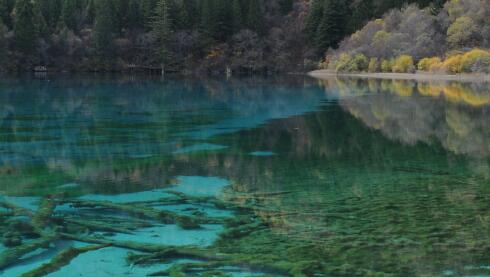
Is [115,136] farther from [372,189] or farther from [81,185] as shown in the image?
[372,189]

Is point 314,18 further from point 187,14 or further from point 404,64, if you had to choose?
point 404,64

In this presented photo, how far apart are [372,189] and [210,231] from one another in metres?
3.91

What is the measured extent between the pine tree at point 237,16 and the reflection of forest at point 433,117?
48.1 meters

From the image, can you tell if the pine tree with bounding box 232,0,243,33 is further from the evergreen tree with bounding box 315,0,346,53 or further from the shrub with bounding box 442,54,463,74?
the shrub with bounding box 442,54,463,74

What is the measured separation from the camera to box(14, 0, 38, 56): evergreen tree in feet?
230

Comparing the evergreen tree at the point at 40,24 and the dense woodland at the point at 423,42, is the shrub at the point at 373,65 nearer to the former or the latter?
the dense woodland at the point at 423,42

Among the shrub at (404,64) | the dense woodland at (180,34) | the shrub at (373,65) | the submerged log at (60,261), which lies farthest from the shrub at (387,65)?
the submerged log at (60,261)

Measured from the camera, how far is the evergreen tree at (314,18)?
78.0m

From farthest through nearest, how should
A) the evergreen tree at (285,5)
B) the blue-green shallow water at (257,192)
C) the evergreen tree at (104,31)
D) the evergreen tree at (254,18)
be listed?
the evergreen tree at (285,5), the evergreen tree at (254,18), the evergreen tree at (104,31), the blue-green shallow water at (257,192)

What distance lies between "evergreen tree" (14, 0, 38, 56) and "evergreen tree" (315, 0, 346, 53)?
110 feet

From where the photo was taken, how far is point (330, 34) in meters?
76.0

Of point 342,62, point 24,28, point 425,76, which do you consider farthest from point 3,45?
point 425,76

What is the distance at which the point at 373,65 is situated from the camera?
214 ft

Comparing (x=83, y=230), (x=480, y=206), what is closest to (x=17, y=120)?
(x=83, y=230)
